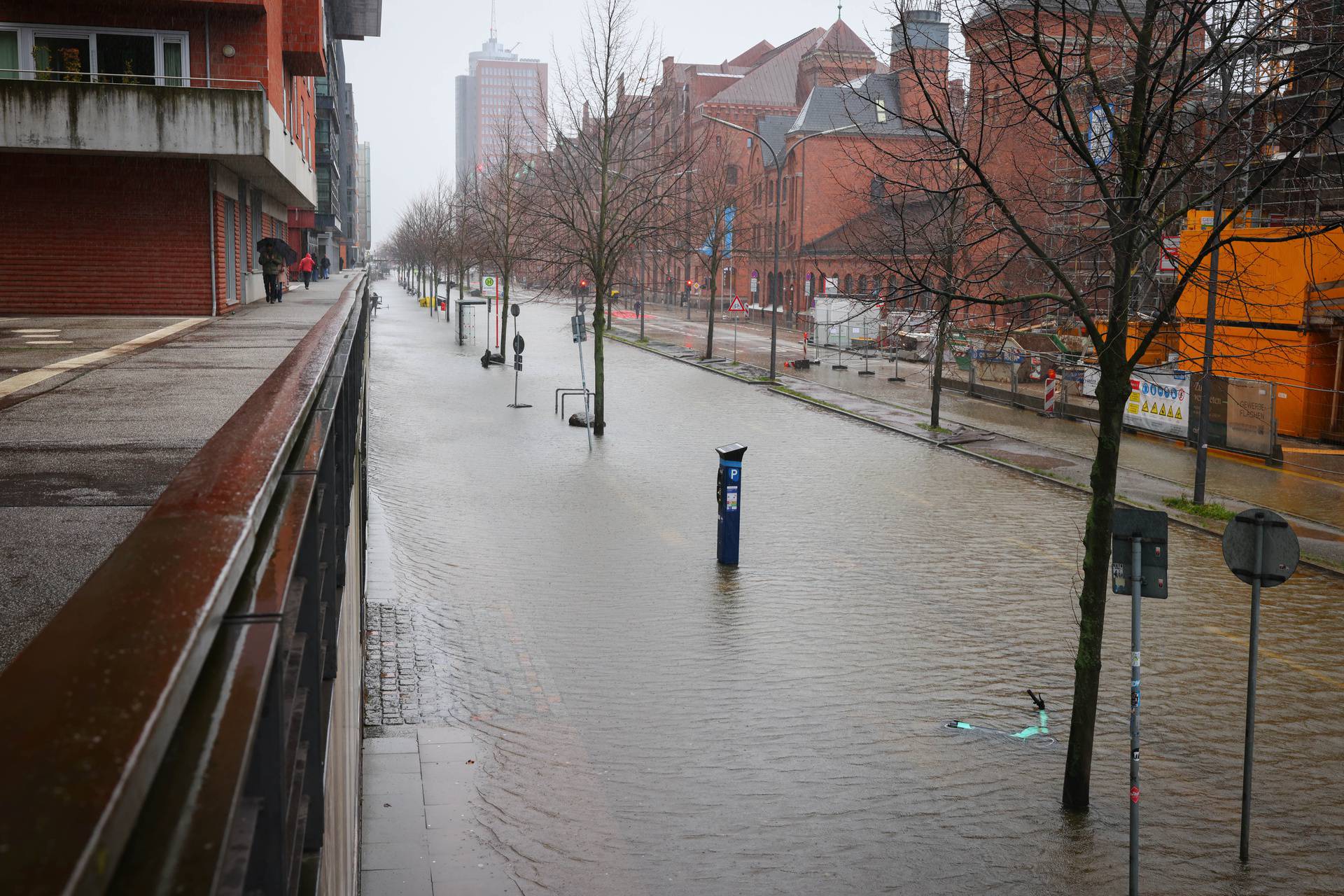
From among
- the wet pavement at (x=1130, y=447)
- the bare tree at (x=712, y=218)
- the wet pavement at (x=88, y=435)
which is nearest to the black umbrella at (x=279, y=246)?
the bare tree at (x=712, y=218)

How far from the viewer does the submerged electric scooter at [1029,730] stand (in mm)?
9750

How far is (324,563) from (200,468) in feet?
3.71

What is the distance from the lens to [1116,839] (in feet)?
26.9

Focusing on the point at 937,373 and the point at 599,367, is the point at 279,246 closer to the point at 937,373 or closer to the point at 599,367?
the point at 599,367

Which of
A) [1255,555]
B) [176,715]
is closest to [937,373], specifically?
[1255,555]

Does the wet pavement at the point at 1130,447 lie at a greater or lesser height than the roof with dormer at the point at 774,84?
lesser

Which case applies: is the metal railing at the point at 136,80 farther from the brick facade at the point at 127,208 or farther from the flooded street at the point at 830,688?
the flooded street at the point at 830,688

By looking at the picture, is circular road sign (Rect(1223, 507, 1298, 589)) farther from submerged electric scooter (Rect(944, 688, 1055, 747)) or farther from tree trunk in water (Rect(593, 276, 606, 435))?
tree trunk in water (Rect(593, 276, 606, 435))

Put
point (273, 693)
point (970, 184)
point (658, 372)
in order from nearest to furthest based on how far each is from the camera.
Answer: point (273, 693) → point (970, 184) → point (658, 372)

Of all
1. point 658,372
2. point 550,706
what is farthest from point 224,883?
point 658,372

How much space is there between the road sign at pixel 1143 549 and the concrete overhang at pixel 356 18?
51300 millimetres

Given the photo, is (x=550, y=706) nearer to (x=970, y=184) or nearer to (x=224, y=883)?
(x=970, y=184)

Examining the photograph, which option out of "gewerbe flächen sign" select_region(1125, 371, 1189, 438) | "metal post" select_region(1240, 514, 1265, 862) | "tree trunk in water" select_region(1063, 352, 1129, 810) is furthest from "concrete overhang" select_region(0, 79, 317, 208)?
"metal post" select_region(1240, 514, 1265, 862)

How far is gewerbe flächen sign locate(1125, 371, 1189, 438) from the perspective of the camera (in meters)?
26.9
